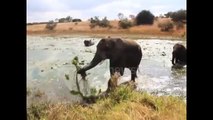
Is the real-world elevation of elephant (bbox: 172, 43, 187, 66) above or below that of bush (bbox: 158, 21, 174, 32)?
below

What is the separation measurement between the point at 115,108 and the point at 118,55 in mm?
221

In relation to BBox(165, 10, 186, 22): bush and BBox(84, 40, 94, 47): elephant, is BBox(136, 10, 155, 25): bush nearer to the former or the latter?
BBox(165, 10, 186, 22): bush

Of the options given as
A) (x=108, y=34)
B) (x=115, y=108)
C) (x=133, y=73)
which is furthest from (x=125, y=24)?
(x=115, y=108)

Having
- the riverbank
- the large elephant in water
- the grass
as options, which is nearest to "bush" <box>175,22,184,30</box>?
the riverbank

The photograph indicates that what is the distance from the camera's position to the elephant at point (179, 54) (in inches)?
→ 50.8

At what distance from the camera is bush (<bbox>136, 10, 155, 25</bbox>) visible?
4.44ft

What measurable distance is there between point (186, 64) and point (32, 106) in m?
0.61

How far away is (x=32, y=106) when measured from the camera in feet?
4.39

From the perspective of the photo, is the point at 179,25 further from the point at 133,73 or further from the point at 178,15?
the point at 133,73

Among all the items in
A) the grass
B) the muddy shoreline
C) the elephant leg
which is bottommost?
the grass

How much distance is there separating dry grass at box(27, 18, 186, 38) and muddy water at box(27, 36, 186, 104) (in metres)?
0.03

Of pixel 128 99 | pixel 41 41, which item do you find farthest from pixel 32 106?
pixel 128 99
